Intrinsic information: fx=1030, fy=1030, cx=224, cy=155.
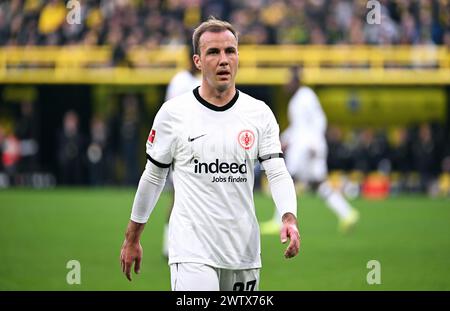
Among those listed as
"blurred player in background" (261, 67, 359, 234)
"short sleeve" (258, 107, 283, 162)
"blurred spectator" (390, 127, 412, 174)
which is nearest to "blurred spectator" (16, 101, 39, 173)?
"blurred spectator" (390, 127, 412, 174)

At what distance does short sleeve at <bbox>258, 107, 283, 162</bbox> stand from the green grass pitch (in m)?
4.52

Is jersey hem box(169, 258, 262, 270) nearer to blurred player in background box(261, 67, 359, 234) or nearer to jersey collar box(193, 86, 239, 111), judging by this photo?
jersey collar box(193, 86, 239, 111)

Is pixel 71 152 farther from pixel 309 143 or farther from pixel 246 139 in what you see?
pixel 246 139

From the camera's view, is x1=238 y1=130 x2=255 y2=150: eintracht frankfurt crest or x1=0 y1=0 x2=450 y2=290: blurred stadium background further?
x1=0 y1=0 x2=450 y2=290: blurred stadium background

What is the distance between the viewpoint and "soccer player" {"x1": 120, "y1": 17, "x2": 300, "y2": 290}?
21.0 ft

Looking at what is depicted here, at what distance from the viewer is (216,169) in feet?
21.2

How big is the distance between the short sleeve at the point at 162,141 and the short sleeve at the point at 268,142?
0.56m

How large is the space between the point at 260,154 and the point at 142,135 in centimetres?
2493

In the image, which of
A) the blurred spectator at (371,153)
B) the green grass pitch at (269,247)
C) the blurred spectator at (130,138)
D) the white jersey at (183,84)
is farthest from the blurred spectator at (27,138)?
the white jersey at (183,84)

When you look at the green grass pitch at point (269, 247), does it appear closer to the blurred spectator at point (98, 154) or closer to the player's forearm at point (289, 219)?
the player's forearm at point (289, 219)

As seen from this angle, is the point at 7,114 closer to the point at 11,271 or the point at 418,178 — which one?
the point at 418,178

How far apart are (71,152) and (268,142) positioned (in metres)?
24.5

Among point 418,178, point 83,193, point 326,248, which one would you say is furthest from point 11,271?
point 418,178

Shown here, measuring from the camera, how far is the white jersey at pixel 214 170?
21.0 feet
